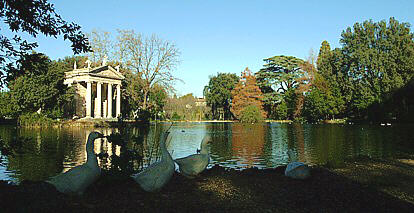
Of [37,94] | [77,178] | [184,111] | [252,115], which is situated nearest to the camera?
[77,178]

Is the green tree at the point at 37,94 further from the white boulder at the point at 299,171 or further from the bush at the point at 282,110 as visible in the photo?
the bush at the point at 282,110

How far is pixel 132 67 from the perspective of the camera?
169 feet

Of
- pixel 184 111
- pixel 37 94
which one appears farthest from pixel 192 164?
pixel 184 111

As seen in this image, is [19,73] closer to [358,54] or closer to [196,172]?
[196,172]

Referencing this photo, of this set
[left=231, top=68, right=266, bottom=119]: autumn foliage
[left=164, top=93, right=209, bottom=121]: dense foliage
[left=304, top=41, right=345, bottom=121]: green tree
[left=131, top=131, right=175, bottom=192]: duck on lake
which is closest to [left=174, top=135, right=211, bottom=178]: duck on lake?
[left=131, top=131, right=175, bottom=192]: duck on lake

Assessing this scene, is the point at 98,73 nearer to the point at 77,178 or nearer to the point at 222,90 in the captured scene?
the point at 222,90

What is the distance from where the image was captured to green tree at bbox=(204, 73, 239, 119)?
80.7 metres

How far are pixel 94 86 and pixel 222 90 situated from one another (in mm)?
37267

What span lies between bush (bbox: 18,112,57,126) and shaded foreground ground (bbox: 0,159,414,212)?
116ft

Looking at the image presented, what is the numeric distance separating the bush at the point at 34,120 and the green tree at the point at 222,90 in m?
48.7

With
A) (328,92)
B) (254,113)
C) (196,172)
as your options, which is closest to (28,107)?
(254,113)

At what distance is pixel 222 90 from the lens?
8050 cm

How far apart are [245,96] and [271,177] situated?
2240 inches

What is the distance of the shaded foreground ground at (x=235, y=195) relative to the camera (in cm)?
467
